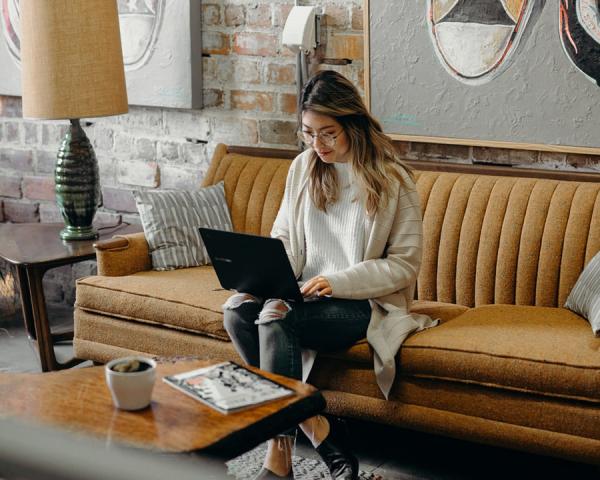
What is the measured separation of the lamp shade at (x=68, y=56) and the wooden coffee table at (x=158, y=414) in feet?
4.77

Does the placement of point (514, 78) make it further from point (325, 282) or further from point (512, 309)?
point (325, 282)

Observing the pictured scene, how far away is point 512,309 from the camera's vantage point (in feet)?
8.30

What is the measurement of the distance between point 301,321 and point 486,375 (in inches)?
19.6

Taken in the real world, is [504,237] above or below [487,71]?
below

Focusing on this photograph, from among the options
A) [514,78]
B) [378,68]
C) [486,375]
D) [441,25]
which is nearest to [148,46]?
[378,68]

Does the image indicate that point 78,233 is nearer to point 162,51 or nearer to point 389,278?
point 162,51

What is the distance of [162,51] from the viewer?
11.7ft

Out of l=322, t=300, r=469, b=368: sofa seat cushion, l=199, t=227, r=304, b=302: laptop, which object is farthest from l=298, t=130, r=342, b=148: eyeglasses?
l=322, t=300, r=469, b=368: sofa seat cushion

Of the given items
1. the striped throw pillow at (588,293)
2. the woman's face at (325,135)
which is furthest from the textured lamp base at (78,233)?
the striped throw pillow at (588,293)

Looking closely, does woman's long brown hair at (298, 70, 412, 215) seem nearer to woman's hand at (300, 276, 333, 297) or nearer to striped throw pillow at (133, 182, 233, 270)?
woman's hand at (300, 276, 333, 297)

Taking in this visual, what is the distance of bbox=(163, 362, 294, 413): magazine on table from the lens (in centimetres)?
171

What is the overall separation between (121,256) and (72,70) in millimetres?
713

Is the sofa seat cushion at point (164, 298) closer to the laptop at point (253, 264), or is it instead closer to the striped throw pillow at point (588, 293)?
the laptop at point (253, 264)

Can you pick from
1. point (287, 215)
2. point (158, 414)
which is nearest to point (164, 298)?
point (287, 215)
